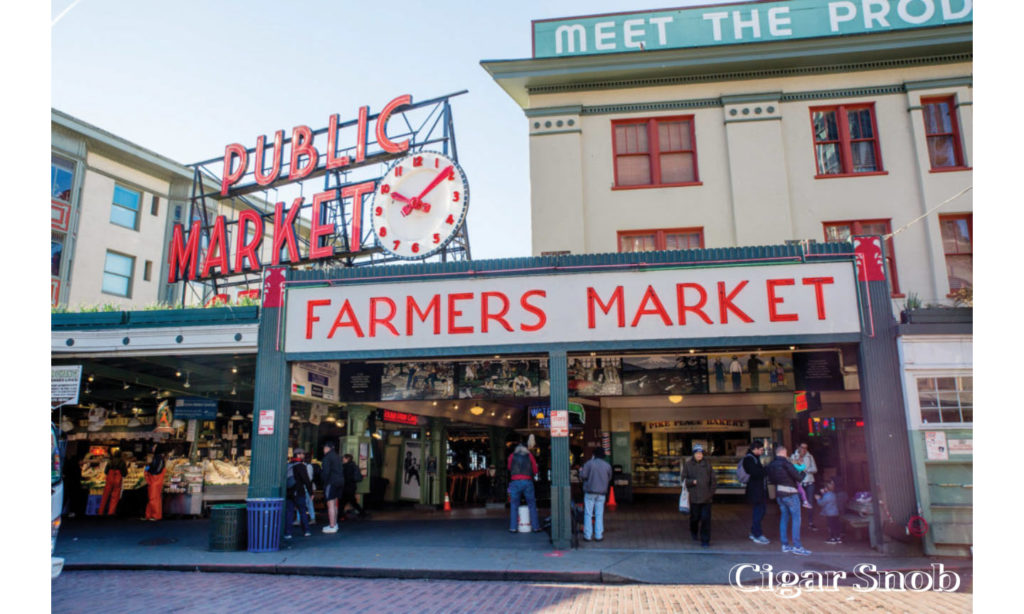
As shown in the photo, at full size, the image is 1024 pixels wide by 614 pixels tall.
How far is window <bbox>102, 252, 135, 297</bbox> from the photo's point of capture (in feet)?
97.7

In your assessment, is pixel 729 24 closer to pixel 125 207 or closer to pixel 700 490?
pixel 700 490

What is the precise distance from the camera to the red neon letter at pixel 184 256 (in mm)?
23031

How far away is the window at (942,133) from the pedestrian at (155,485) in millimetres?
20387

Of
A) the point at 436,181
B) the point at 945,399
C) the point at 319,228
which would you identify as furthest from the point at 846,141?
the point at 319,228

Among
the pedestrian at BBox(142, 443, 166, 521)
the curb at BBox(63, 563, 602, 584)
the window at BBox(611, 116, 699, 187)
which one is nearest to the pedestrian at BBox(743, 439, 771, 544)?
the curb at BBox(63, 563, 602, 584)

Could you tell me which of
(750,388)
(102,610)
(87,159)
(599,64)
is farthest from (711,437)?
(87,159)

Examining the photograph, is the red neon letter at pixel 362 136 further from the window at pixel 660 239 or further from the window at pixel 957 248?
the window at pixel 957 248

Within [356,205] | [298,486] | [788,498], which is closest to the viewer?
[788,498]

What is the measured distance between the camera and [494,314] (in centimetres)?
1370

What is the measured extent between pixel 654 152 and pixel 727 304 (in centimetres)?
557

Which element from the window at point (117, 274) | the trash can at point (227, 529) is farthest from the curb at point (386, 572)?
the window at point (117, 274)

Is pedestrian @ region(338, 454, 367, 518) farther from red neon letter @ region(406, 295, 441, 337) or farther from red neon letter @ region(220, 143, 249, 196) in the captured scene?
red neon letter @ region(220, 143, 249, 196)

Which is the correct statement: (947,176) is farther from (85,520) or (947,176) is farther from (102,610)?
(85,520)

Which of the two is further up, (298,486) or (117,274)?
(117,274)
